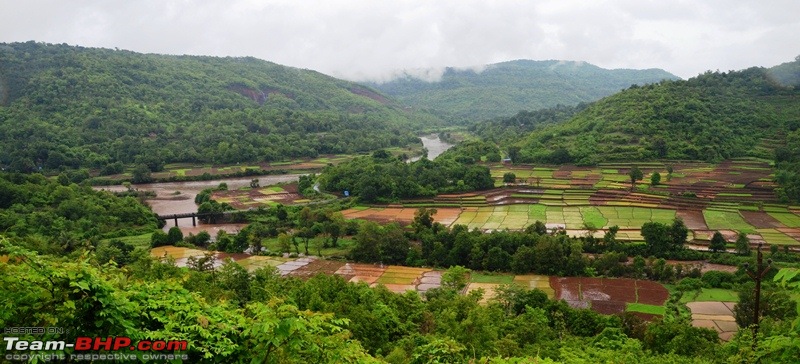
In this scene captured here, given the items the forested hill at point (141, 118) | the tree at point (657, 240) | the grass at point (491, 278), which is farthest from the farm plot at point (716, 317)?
the forested hill at point (141, 118)

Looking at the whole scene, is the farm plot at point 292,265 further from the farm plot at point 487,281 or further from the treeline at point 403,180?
the treeline at point 403,180

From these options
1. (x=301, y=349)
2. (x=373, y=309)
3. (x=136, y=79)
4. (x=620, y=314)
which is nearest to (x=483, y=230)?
(x=620, y=314)

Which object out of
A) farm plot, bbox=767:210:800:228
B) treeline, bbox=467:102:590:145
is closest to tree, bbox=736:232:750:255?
farm plot, bbox=767:210:800:228

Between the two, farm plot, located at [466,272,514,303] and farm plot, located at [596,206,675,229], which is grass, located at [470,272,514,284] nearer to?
farm plot, located at [466,272,514,303]

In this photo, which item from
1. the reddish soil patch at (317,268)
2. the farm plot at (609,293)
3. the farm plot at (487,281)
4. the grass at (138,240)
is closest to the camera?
the farm plot at (609,293)

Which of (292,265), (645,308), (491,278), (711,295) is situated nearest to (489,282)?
(491,278)

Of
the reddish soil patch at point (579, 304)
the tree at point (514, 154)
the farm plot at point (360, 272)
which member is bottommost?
the reddish soil patch at point (579, 304)

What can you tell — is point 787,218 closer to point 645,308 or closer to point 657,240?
point 657,240
